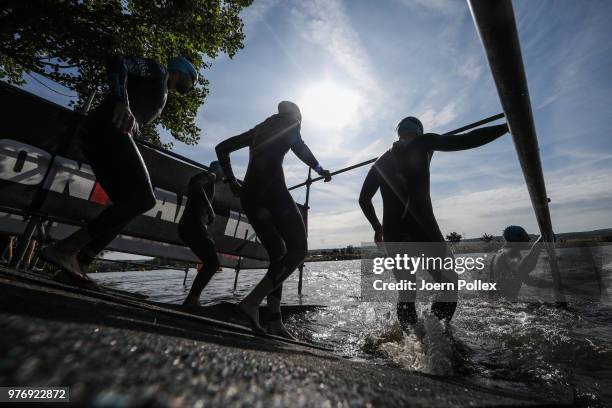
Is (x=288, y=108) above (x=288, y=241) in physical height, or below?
above

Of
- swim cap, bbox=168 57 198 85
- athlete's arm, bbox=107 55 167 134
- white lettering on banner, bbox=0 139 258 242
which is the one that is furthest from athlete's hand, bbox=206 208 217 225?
white lettering on banner, bbox=0 139 258 242

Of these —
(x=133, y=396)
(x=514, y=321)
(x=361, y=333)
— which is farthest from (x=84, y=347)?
(x=514, y=321)

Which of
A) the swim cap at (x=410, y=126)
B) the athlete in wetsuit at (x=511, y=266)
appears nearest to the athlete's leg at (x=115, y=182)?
the swim cap at (x=410, y=126)

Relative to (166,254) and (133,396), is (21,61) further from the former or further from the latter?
(133,396)

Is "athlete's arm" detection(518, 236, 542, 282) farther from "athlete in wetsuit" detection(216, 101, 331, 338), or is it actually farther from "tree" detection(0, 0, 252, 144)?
"tree" detection(0, 0, 252, 144)

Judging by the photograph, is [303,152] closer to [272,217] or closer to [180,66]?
[272,217]

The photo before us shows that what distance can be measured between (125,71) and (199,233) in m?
2.22

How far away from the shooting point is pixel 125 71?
2.19 meters

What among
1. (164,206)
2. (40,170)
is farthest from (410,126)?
(40,170)

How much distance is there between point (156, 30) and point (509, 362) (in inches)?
439

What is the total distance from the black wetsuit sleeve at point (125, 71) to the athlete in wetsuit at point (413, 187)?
2.51m

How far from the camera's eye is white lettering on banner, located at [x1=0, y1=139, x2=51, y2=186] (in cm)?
386

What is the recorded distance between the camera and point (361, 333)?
11.3 ft

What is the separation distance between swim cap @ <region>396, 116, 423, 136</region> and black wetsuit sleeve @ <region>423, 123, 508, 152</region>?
0.26 m
